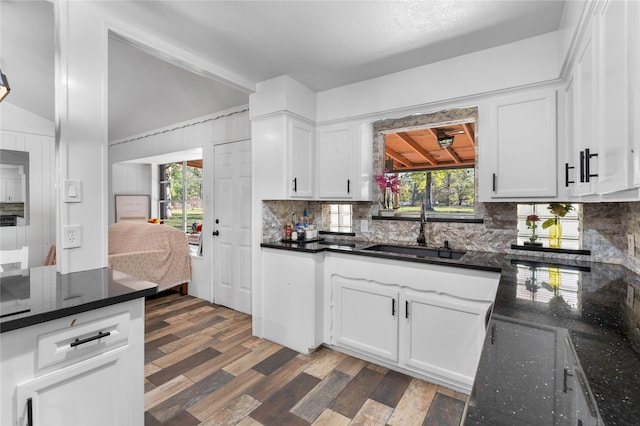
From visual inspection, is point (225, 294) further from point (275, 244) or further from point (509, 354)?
point (509, 354)

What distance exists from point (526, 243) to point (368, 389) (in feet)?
5.25

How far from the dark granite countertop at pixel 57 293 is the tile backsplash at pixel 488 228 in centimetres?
155

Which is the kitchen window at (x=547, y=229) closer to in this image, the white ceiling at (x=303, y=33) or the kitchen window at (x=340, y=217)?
the white ceiling at (x=303, y=33)

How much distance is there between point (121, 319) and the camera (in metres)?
1.26

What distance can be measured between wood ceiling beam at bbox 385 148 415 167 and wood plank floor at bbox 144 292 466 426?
71.4 inches

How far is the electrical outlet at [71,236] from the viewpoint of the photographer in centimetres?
155

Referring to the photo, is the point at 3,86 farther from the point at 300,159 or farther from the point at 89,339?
the point at 300,159

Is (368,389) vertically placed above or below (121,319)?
below

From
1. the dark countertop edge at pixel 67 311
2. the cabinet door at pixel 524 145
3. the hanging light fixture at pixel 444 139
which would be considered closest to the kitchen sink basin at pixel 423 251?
the cabinet door at pixel 524 145

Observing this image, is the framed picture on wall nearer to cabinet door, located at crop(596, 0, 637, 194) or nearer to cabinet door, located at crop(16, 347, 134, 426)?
cabinet door, located at crop(16, 347, 134, 426)

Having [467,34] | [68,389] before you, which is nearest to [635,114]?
[467,34]

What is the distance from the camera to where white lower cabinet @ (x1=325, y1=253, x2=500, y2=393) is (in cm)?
199

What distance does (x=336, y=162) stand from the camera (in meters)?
2.95

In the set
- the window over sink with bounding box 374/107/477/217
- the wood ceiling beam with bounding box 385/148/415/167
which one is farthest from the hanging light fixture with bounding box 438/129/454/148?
the wood ceiling beam with bounding box 385/148/415/167
